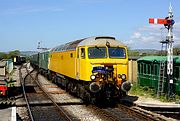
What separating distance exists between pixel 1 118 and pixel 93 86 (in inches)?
170

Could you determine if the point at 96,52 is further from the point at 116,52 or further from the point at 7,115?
the point at 7,115

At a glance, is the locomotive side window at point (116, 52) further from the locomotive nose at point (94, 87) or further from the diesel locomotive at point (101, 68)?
the locomotive nose at point (94, 87)

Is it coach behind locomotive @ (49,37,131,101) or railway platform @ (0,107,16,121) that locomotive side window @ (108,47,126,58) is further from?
railway platform @ (0,107,16,121)

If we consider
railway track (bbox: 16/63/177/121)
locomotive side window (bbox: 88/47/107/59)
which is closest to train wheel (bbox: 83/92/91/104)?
railway track (bbox: 16/63/177/121)

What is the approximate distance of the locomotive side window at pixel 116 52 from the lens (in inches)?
605

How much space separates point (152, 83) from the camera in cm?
2097

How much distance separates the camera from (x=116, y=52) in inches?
611

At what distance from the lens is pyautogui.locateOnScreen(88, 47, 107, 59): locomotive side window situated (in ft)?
49.8

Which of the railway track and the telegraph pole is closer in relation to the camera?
the railway track

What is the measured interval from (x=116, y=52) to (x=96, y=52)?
979 mm

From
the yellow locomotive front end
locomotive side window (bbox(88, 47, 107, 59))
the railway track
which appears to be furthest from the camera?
locomotive side window (bbox(88, 47, 107, 59))

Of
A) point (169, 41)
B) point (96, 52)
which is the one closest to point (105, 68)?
point (96, 52)

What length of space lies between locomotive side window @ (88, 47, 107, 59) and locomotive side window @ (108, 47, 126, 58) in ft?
1.06

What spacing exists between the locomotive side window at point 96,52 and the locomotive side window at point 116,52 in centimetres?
32
